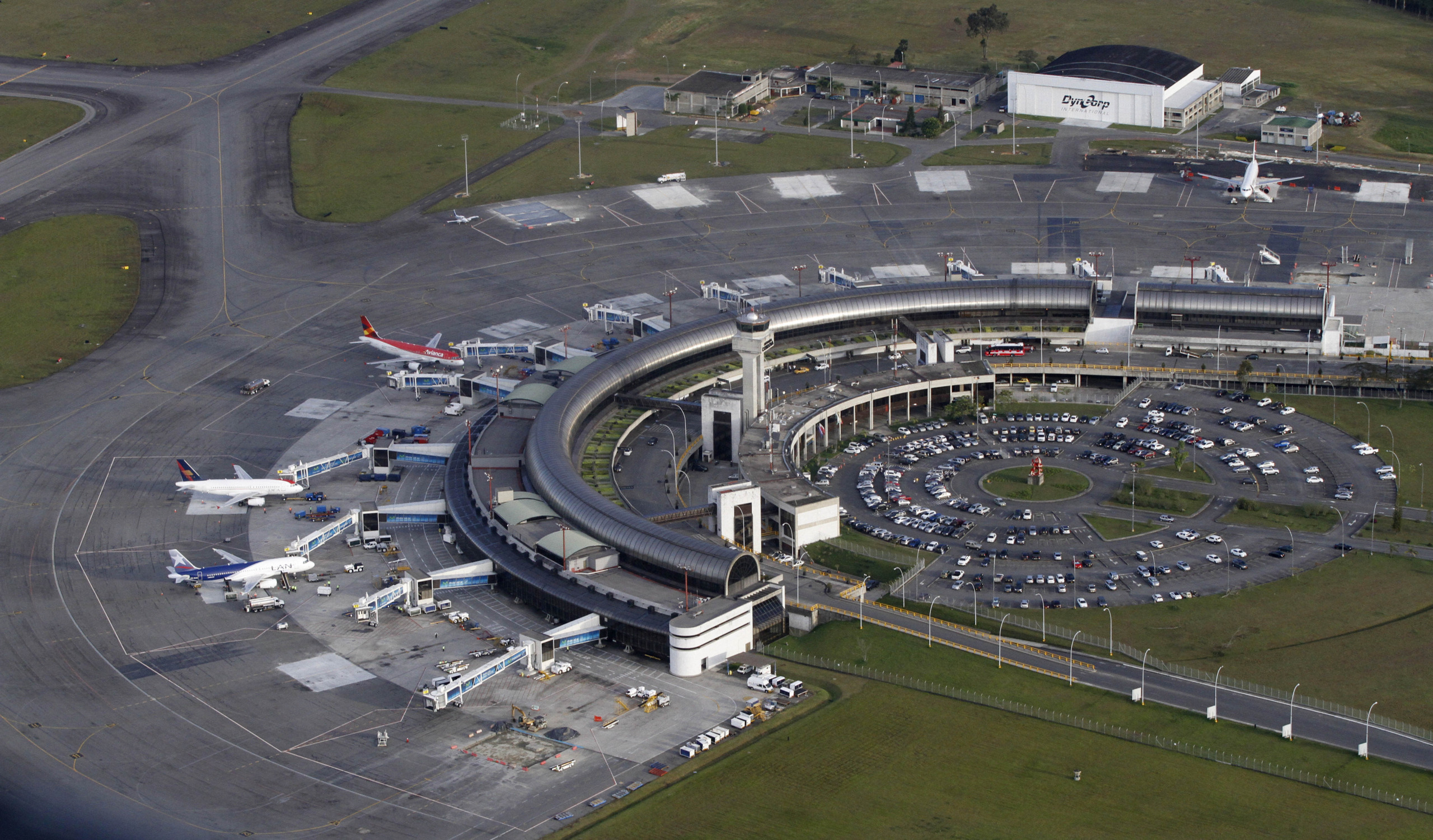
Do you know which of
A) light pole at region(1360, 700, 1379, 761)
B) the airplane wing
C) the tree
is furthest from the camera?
the tree

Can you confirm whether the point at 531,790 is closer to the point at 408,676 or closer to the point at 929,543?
the point at 408,676

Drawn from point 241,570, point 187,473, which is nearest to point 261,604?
point 241,570

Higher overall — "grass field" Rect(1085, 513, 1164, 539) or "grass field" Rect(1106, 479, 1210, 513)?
"grass field" Rect(1106, 479, 1210, 513)

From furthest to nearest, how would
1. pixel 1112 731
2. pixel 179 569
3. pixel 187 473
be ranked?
pixel 187 473, pixel 179 569, pixel 1112 731

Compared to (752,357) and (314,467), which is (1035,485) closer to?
(752,357)

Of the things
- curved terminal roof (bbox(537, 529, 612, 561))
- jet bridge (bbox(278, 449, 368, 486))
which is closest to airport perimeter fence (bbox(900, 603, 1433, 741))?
curved terminal roof (bbox(537, 529, 612, 561))

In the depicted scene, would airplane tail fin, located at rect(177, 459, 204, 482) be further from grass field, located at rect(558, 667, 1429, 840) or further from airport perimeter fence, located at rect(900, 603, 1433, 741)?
airport perimeter fence, located at rect(900, 603, 1433, 741)

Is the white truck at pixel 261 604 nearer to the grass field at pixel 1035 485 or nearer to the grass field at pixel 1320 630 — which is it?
the grass field at pixel 1320 630
